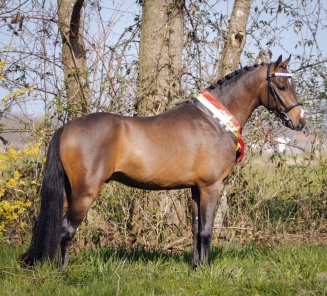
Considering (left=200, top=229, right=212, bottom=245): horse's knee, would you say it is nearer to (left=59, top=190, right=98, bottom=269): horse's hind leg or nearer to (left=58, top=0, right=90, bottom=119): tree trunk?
(left=59, top=190, right=98, bottom=269): horse's hind leg

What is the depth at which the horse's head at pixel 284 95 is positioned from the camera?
5.31 meters

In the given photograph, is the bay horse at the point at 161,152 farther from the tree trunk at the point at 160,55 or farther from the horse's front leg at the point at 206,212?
the tree trunk at the point at 160,55

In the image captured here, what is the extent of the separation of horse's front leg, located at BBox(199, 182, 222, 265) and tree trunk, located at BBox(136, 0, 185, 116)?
2.17 meters

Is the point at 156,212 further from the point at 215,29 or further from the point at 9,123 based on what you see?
the point at 215,29

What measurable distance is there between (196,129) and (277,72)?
1147 mm

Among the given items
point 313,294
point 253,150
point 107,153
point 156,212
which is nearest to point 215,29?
point 253,150

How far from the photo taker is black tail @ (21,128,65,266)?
4750 mm

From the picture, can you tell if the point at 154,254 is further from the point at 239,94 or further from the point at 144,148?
the point at 239,94

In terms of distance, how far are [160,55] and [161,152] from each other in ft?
8.56

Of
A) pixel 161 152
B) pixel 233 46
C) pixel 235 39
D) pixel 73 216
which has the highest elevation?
pixel 235 39

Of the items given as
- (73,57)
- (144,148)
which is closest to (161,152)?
(144,148)

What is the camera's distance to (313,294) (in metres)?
3.93

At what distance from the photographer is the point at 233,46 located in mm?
7234

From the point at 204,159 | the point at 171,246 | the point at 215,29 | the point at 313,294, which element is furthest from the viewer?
the point at 215,29
